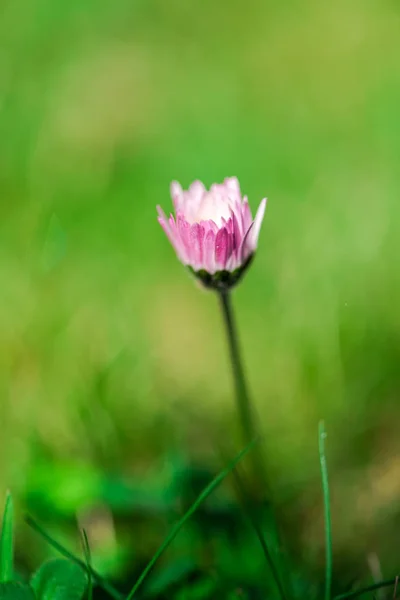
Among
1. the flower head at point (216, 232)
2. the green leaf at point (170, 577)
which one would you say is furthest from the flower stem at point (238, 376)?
the green leaf at point (170, 577)

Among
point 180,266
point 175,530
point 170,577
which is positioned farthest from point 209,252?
point 180,266

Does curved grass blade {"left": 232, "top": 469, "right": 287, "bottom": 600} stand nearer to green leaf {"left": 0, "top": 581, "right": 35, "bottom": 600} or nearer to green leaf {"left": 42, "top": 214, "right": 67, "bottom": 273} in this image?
green leaf {"left": 0, "top": 581, "right": 35, "bottom": 600}

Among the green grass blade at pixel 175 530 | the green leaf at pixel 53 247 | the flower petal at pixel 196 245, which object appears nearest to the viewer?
the green grass blade at pixel 175 530

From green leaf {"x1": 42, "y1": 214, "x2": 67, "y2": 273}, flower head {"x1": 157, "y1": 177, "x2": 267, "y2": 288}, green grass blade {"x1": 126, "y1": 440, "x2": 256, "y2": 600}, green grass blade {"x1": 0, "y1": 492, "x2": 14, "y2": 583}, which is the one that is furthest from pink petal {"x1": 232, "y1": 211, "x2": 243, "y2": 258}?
green leaf {"x1": 42, "y1": 214, "x2": 67, "y2": 273}

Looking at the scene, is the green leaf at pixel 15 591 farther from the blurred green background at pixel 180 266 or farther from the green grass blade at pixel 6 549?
the blurred green background at pixel 180 266

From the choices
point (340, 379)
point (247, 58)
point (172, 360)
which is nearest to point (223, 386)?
point (172, 360)

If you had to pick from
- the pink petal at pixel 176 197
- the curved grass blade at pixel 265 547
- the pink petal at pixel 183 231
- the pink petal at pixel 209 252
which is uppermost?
the pink petal at pixel 176 197
